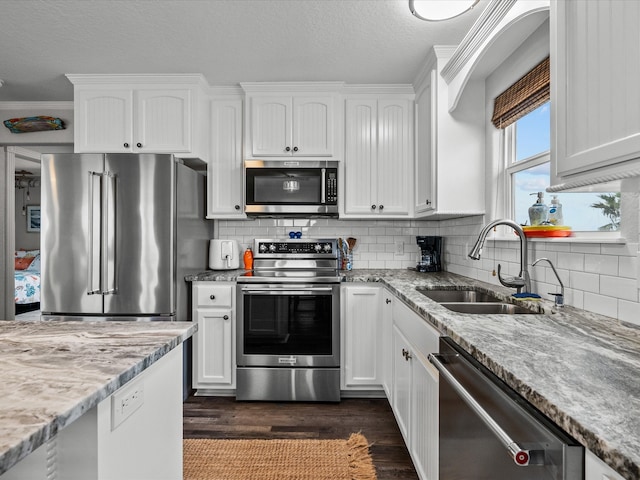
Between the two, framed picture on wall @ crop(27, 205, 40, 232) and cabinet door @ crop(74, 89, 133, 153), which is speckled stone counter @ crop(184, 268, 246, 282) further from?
framed picture on wall @ crop(27, 205, 40, 232)

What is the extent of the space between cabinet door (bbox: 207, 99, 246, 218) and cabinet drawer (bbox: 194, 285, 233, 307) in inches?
25.2

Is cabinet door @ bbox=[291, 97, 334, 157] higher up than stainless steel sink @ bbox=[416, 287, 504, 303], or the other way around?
cabinet door @ bbox=[291, 97, 334, 157]

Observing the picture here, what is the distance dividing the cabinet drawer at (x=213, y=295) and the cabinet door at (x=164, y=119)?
3.46 ft

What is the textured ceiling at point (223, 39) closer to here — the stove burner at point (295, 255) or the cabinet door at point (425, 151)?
the cabinet door at point (425, 151)

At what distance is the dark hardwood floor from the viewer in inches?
84.5

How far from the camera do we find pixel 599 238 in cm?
148

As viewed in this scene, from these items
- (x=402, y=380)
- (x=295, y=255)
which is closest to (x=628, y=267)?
(x=402, y=380)

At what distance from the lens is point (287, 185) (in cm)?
296

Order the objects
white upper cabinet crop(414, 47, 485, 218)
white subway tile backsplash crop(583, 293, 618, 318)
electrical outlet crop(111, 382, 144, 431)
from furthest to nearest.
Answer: white upper cabinet crop(414, 47, 485, 218) → white subway tile backsplash crop(583, 293, 618, 318) → electrical outlet crop(111, 382, 144, 431)

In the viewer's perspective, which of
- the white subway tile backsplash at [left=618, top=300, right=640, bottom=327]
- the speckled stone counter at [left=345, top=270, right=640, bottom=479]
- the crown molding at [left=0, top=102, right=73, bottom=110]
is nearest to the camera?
the speckled stone counter at [left=345, top=270, right=640, bottom=479]

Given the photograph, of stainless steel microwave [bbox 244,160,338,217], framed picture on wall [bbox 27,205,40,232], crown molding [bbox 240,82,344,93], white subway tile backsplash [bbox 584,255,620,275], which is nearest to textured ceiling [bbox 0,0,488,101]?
crown molding [bbox 240,82,344,93]

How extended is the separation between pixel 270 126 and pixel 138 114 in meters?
1.00

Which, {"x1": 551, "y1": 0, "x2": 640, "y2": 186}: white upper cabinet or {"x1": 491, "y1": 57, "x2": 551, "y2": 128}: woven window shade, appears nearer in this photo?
{"x1": 551, "y1": 0, "x2": 640, "y2": 186}: white upper cabinet

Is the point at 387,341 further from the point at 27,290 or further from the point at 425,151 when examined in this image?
the point at 27,290
